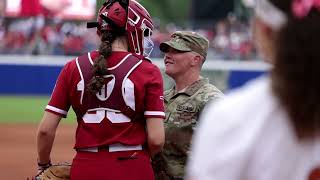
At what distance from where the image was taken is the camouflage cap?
3.86m

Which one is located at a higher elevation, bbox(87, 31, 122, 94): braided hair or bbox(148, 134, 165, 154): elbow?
bbox(87, 31, 122, 94): braided hair

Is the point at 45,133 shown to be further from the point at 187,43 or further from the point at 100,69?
the point at 187,43

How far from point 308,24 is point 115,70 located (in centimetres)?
188

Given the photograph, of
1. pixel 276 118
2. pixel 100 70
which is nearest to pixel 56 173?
pixel 100 70

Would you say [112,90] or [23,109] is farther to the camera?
[23,109]

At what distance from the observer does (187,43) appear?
3.88m

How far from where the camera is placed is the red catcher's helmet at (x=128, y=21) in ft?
11.0

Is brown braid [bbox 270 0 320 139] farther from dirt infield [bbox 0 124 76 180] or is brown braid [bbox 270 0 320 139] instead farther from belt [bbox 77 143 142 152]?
dirt infield [bbox 0 124 76 180]

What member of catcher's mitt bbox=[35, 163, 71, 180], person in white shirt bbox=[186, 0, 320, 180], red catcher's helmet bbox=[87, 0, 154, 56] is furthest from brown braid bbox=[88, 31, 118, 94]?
person in white shirt bbox=[186, 0, 320, 180]

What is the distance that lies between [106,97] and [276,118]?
1.84 meters

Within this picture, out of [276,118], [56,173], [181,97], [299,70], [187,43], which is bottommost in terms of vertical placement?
[56,173]

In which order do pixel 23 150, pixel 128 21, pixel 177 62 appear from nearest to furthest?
1. pixel 128 21
2. pixel 177 62
3. pixel 23 150

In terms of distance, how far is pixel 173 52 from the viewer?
388 centimetres

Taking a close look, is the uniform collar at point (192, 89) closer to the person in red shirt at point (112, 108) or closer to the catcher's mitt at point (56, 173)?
the person in red shirt at point (112, 108)
